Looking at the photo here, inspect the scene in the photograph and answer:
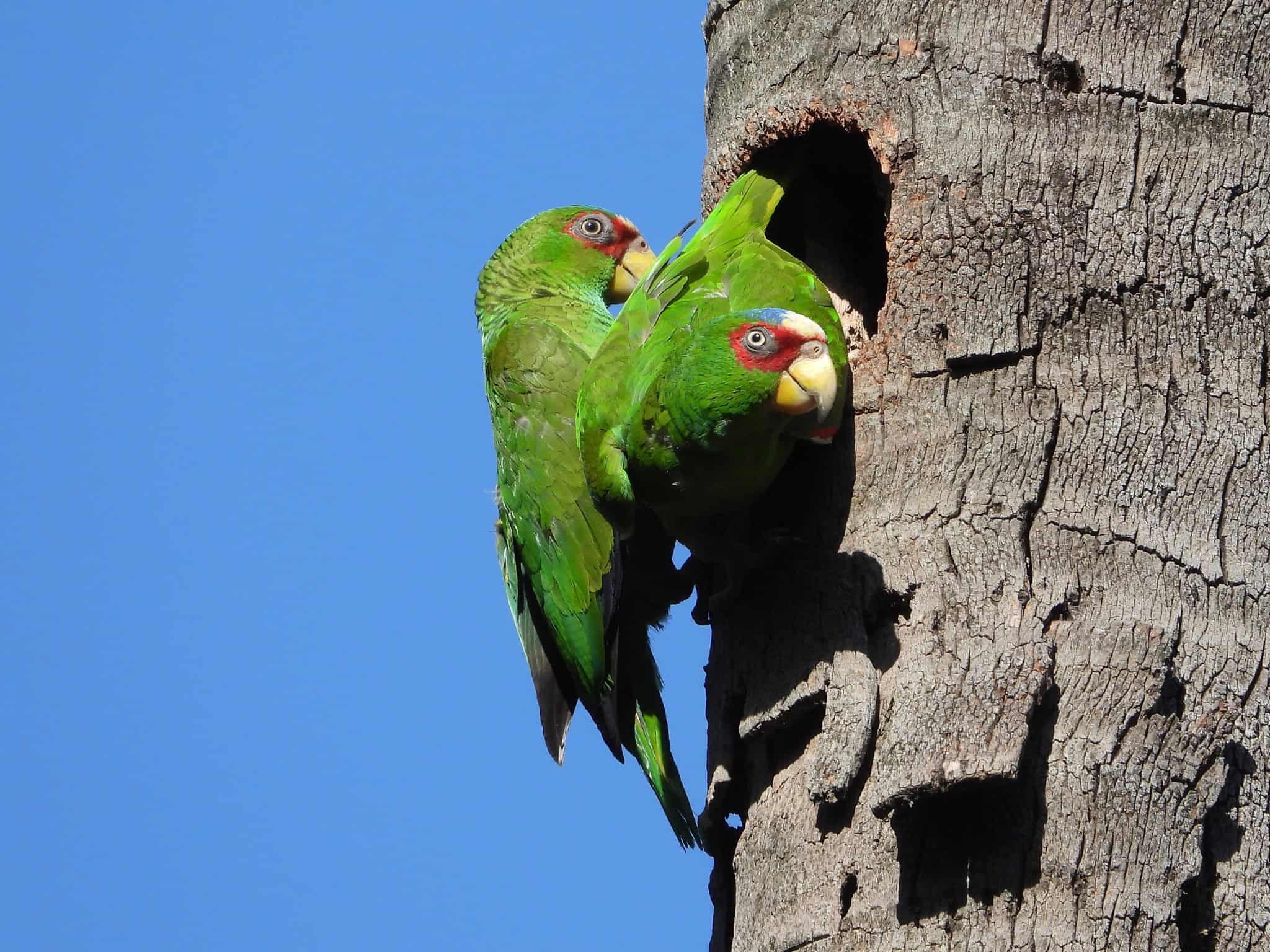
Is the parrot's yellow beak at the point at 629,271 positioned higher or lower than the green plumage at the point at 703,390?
higher

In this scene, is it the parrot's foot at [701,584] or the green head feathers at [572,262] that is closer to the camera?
the parrot's foot at [701,584]

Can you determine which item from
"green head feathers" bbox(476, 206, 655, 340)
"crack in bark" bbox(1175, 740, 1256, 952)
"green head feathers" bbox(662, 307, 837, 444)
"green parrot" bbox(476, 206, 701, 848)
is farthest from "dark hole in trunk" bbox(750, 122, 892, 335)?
"crack in bark" bbox(1175, 740, 1256, 952)

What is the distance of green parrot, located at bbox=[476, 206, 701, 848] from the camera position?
5.26 meters

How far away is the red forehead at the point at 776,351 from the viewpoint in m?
3.87

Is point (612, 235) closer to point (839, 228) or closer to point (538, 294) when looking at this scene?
point (538, 294)

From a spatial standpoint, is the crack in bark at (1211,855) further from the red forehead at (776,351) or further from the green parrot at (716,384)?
the red forehead at (776,351)

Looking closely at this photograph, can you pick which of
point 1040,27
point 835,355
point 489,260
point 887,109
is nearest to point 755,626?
point 835,355

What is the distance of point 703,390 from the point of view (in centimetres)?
399

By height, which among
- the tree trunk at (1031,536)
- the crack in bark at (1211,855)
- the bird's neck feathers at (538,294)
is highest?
the bird's neck feathers at (538,294)

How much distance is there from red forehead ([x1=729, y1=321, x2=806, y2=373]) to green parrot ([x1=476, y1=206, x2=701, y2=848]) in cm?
138

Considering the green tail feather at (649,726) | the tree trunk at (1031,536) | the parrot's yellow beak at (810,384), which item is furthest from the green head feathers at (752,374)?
the green tail feather at (649,726)

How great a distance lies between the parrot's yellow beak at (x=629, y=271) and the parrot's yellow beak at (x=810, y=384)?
2538 mm

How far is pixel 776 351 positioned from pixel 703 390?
0.24 m

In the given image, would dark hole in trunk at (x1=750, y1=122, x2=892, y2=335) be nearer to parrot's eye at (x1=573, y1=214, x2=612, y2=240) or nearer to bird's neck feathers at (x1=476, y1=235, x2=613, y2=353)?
bird's neck feathers at (x1=476, y1=235, x2=613, y2=353)
